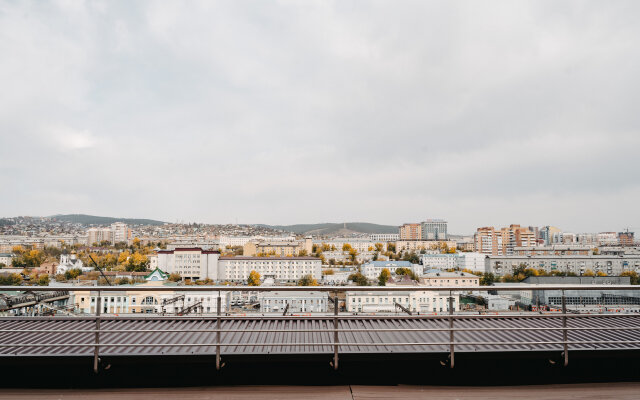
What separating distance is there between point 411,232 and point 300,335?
14211cm

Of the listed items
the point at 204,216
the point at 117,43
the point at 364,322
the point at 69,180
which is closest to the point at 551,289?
the point at 364,322

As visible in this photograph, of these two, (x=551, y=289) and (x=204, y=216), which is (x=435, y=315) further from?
(x=204, y=216)

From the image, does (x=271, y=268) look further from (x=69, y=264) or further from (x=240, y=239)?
(x=240, y=239)

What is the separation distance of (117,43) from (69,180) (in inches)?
2070

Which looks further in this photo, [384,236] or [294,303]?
[384,236]

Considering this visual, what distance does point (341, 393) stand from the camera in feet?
6.73

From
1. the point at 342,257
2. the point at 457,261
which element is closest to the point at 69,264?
the point at 342,257

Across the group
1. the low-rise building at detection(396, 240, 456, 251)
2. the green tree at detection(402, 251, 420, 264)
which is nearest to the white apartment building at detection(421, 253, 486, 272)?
the green tree at detection(402, 251, 420, 264)

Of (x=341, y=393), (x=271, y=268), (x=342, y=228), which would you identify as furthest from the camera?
(x=342, y=228)

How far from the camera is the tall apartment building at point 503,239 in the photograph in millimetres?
102250

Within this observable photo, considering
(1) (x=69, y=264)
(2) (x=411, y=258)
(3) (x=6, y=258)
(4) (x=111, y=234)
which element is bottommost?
(2) (x=411, y=258)

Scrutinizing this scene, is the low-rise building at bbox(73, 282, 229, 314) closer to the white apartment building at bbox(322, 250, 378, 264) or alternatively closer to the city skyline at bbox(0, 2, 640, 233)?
the city skyline at bbox(0, 2, 640, 233)

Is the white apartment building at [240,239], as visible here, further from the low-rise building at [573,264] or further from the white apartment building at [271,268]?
the low-rise building at [573,264]

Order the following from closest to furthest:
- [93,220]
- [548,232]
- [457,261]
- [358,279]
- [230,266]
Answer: [358,279]
[230,266]
[93,220]
[457,261]
[548,232]
